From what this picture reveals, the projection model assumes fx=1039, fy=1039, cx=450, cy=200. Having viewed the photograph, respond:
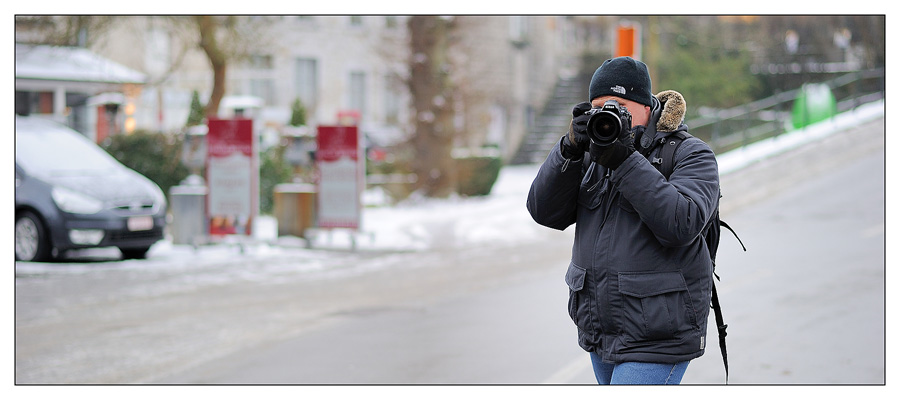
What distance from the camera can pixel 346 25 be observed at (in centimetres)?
3048

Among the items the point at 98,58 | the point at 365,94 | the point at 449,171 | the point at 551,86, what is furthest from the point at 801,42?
the point at 98,58

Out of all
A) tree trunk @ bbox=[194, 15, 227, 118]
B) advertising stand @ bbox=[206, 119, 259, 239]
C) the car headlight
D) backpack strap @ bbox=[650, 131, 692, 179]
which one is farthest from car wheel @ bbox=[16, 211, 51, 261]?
backpack strap @ bbox=[650, 131, 692, 179]

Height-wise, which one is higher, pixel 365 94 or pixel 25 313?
pixel 365 94

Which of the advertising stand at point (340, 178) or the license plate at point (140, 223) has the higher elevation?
the advertising stand at point (340, 178)

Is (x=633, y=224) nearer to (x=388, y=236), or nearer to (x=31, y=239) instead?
(x=31, y=239)

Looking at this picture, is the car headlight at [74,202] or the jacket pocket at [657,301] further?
the car headlight at [74,202]

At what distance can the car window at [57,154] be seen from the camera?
40.4 feet

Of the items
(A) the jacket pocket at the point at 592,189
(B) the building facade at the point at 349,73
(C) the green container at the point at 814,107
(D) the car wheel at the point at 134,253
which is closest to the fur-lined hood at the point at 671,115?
(A) the jacket pocket at the point at 592,189

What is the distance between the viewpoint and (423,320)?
845cm

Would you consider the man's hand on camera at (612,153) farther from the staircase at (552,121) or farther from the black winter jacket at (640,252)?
the staircase at (552,121)

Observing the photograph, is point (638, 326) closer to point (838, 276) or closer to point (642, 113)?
point (642, 113)

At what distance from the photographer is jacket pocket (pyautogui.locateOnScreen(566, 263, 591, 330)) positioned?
10.6 ft

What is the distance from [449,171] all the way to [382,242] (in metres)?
5.57

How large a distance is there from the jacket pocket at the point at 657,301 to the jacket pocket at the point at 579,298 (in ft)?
0.49
